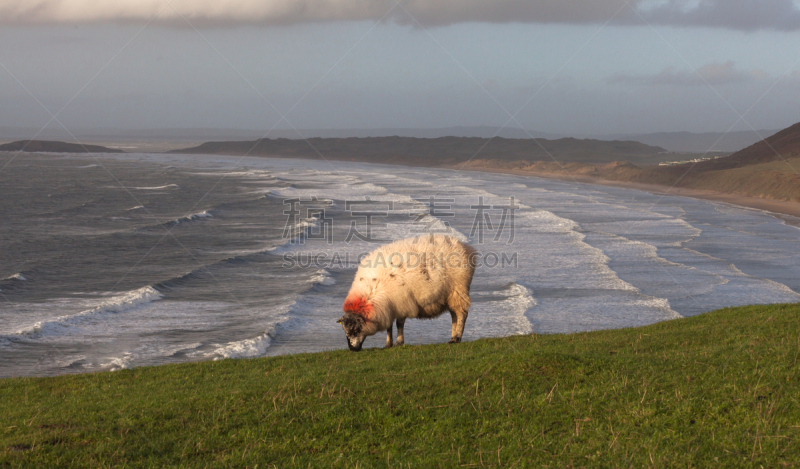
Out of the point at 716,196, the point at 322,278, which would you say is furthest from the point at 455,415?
the point at 716,196

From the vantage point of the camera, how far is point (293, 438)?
22.3 feet

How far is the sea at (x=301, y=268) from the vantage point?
18.7 metres

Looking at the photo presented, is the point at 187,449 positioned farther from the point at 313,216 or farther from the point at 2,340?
the point at 313,216

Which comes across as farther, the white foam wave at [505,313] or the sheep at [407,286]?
the white foam wave at [505,313]

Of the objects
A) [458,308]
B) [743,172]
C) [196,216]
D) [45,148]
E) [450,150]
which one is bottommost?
[196,216]

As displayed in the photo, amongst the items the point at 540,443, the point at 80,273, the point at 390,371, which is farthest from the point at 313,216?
the point at 540,443

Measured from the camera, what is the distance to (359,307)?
11961 mm

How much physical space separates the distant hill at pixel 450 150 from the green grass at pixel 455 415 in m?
140

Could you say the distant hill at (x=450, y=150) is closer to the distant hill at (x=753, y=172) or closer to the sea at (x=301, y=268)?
the distant hill at (x=753, y=172)

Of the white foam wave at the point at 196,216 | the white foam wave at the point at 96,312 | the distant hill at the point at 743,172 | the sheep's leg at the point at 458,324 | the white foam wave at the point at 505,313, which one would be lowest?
the white foam wave at the point at 96,312

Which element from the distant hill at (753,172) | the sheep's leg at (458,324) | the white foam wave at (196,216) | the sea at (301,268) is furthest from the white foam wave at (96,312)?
the distant hill at (753,172)

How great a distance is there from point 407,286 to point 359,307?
1018mm

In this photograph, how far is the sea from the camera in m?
18.7

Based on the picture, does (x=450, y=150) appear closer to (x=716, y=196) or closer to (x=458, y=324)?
(x=716, y=196)
